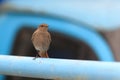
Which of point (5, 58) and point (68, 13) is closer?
point (5, 58)

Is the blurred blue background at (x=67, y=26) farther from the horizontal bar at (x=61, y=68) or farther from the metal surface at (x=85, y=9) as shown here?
the horizontal bar at (x=61, y=68)

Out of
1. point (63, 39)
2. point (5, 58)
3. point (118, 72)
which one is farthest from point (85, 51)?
point (118, 72)

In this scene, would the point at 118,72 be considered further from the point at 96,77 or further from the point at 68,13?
the point at 68,13

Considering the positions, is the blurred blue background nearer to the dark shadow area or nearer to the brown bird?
the dark shadow area

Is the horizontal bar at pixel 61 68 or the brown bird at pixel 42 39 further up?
the brown bird at pixel 42 39

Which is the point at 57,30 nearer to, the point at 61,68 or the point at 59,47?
the point at 59,47

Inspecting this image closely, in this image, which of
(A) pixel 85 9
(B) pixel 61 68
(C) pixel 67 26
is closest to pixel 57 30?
(C) pixel 67 26

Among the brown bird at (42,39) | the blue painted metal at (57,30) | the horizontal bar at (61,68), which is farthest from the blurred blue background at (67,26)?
the horizontal bar at (61,68)
